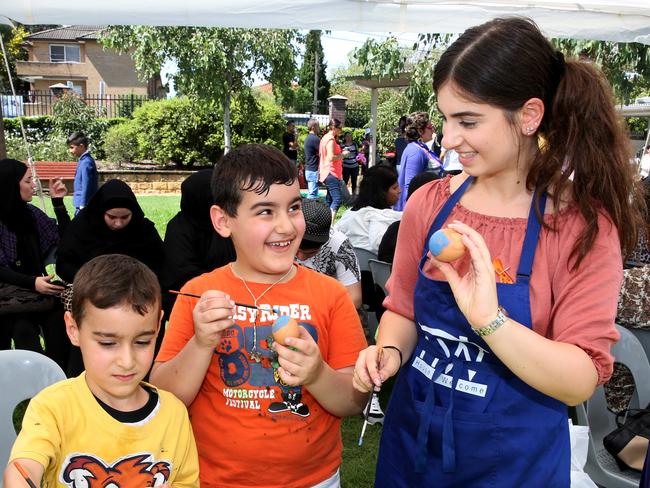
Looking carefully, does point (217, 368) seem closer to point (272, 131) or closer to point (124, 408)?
point (124, 408)

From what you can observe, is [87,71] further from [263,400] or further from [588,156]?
[588,156]

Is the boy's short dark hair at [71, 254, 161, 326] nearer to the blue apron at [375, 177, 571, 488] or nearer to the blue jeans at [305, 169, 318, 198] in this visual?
the blue apron at [375, 177, 571, 488]

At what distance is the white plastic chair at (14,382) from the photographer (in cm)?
231

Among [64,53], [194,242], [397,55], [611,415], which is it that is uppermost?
[64,53]

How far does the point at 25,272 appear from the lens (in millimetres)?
4781

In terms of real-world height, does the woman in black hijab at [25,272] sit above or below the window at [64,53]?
below

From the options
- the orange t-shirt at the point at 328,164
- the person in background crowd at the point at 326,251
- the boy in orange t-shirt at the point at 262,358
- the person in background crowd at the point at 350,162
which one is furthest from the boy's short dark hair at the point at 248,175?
the person in background crowd at the point at 350,162

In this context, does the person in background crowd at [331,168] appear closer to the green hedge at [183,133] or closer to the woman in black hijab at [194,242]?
the green hedge at [183,133]

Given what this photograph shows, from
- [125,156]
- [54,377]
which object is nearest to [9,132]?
[125,156]

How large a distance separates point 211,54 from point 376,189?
1024 centimetres

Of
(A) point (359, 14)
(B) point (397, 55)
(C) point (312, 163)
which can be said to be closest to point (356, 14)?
(A) point (359, 14)

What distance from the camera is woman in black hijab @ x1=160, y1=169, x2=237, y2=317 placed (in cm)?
427

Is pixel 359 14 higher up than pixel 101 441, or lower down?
higher up

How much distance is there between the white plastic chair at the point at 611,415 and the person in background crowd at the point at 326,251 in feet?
4.75
